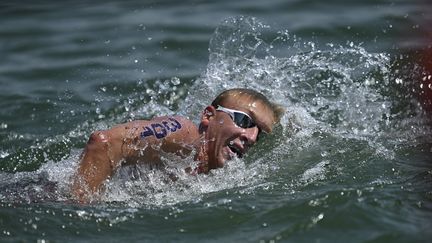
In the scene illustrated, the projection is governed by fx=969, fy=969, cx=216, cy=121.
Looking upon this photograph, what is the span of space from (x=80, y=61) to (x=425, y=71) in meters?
4.61

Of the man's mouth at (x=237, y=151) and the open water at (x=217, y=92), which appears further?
the man's mouth at (x=237, y=151)

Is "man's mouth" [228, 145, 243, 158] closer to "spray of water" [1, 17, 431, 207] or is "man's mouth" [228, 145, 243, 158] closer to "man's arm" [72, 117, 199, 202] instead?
"spray of water" [1, 17, 431, 207]

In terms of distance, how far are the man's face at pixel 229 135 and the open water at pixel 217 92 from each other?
134 millimetres

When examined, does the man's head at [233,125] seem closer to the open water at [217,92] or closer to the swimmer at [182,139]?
the swimmer at [182,139]

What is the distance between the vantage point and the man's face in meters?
7.79

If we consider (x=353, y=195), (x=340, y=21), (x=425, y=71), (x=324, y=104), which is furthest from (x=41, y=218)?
(x=340, y=21)

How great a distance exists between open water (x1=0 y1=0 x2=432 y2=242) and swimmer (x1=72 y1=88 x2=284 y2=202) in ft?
0.46

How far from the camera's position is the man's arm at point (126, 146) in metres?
7.24

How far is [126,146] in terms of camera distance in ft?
24.2

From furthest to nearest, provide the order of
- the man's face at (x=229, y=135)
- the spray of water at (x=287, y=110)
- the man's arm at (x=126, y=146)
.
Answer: the man's face at (x=229, y=135) < the spray of water at (x=287, y=110) < the man's arm at (x=126, y=146)

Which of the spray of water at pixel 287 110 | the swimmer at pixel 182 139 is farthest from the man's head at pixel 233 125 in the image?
the spray of water at pixel 287 110

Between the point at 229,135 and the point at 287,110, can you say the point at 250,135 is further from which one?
the point at 287,110

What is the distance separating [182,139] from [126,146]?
48cm

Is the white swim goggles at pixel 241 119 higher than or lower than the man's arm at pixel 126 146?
higher
